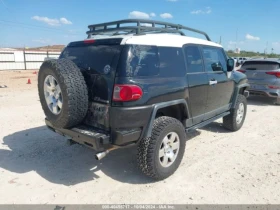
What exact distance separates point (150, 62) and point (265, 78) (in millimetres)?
6953

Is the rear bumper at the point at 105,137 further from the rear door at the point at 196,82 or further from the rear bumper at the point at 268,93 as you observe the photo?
the rear bumper at the point at 268,93

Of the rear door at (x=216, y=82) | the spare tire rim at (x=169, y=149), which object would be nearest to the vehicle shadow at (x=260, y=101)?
the rear door at (x=216, y=82)

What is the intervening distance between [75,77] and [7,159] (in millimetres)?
2144

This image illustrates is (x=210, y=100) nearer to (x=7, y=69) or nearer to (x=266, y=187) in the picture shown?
(x=266, y=187)

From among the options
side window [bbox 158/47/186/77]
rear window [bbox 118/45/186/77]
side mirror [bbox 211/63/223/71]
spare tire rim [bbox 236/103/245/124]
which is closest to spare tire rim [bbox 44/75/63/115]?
rear window [bbox 118/45/186/77]

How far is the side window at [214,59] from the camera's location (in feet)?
14.7

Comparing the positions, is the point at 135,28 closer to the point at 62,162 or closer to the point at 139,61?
the point at 139,61

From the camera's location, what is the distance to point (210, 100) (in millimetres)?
4531

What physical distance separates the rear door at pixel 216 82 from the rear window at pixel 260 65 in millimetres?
4447

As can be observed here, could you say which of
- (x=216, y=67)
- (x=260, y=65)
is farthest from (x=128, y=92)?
(x=260, y=65)

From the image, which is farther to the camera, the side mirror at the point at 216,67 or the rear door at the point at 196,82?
the side mirror at the point at 216,67

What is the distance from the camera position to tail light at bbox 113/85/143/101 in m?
2.93

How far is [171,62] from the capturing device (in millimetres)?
3533

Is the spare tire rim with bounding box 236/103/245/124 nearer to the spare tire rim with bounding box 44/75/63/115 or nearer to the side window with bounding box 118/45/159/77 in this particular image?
the side window with bounding box 118/45/159/77
